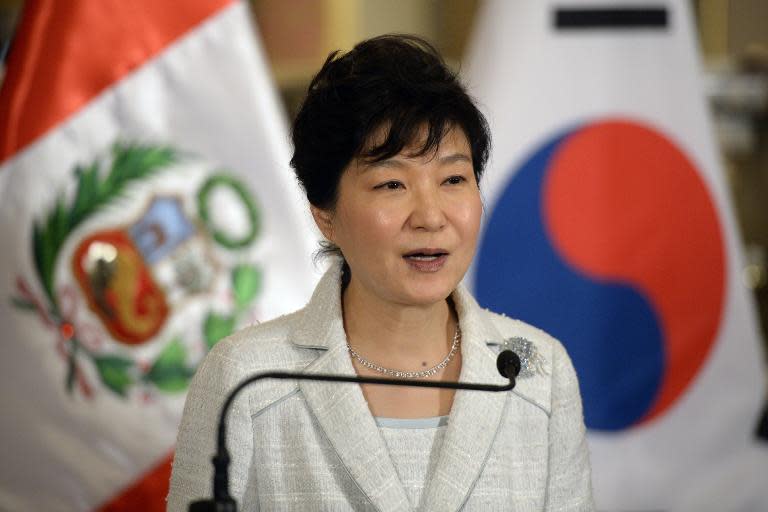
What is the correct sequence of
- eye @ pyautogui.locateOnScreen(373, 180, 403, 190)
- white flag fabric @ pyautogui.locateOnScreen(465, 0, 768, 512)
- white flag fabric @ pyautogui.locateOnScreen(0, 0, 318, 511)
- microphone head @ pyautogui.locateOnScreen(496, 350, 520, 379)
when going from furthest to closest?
white flag fabric @ pyautogui.locateOnScreen(465, 0, 768, 512), white flag fabric @ pyautogui.locateOnScreen(0, 0, 318, 511), eye @ pyautogui.locateOnScreen(373, 180, 403, 190), microphone head @ pyautogui.locateOnScreen(496, 350, 520, 379)

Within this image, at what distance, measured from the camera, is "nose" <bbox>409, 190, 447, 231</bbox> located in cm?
136

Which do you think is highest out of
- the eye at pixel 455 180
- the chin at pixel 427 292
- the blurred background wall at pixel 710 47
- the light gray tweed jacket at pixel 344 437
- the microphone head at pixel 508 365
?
the blurred background wall at pixel 710 47

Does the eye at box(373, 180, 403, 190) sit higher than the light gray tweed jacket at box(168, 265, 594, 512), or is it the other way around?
the eye at box(373, 180, 403, 190)

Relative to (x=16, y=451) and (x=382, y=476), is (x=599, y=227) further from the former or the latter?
(x=16, y=451)

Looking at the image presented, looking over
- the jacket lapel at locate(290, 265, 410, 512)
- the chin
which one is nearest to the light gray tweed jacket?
the jacket lapel at locate(290, 265, 410, 512)

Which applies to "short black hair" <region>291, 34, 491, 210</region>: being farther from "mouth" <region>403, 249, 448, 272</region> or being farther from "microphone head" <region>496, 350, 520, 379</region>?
"microphone head" <region>496, 350, 520, 379</region>

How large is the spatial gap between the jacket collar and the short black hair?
0.20 meters

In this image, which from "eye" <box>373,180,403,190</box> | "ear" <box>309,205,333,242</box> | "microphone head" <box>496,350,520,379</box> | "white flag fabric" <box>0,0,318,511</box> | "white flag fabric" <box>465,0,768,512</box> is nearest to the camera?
"microphone head" <box>496,350,520,379</box>

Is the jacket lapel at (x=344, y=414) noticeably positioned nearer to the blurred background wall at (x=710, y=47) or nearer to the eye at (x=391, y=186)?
the eye at (x=391, y=186)

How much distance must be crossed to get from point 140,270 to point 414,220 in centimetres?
107

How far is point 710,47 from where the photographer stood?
13.5 ft

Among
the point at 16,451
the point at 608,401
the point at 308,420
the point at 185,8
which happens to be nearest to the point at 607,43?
the point at 608,401

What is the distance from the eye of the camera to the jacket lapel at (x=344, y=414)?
1371mm


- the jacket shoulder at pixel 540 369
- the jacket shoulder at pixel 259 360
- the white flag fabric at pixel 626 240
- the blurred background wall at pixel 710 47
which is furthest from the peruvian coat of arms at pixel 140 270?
the blurred background wall at pixel 710 47
